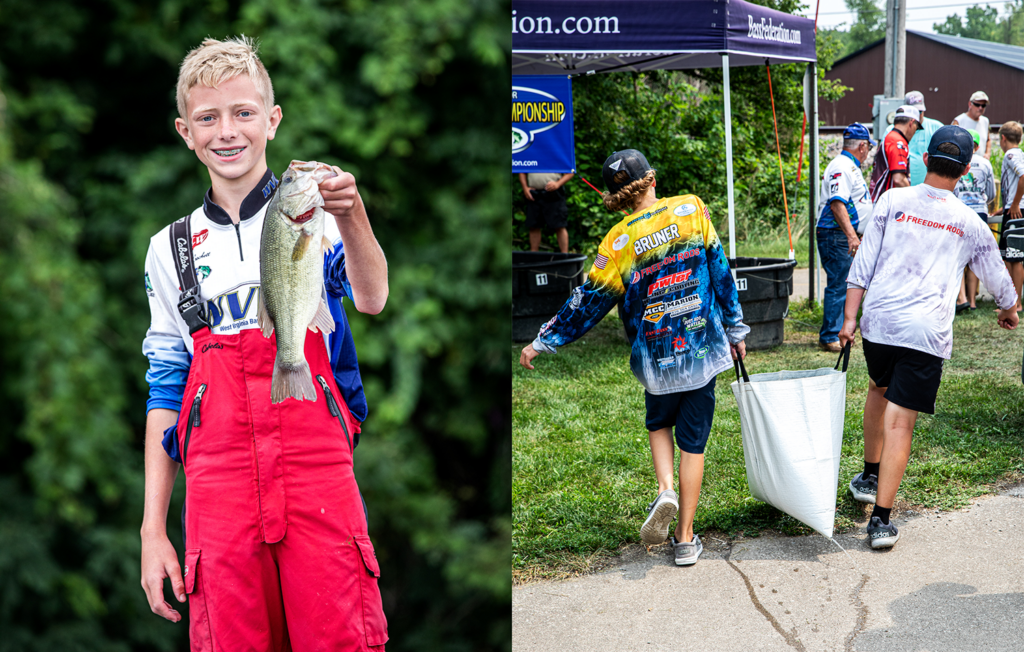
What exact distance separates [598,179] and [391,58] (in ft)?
28.7

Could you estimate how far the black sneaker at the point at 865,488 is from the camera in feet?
12.1

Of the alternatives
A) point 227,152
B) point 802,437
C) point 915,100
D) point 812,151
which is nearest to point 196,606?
point 227,152

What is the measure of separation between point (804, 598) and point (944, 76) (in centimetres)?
1948

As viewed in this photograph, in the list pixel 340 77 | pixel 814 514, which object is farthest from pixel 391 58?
pixel 814 514

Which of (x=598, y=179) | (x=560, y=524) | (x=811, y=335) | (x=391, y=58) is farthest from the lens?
(x=598, y=179)

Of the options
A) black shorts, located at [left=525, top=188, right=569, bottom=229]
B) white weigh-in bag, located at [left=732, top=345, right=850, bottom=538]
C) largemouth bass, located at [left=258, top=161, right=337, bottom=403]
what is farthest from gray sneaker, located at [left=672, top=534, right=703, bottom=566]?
black shorts, located at [left=525, top=188, right=569, bottom=229]

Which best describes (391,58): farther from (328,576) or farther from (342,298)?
(328,576)

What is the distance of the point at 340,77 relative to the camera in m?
1.67

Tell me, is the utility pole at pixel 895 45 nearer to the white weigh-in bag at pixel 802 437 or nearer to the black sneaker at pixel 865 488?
the black sneaker at pixel 865 488

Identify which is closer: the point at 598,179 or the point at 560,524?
the point at 560,524

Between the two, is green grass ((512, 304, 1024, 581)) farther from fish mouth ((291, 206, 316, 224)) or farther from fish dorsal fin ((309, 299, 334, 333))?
fish mouth ((291, 206, 316, 224))

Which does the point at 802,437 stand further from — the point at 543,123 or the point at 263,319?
the point at 543,123

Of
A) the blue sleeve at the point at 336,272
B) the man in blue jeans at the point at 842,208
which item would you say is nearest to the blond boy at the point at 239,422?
the blue sleeve at the point at 336,272

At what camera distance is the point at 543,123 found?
22.4ft
